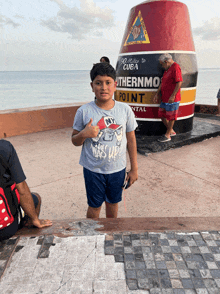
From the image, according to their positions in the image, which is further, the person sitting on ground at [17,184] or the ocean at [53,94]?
the ocean at [53,94]

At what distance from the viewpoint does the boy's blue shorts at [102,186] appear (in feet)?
6.66

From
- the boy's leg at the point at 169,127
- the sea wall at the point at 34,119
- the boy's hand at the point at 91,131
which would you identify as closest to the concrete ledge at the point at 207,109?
the boy's leg at the point at 169,127

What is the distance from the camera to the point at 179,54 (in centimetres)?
489

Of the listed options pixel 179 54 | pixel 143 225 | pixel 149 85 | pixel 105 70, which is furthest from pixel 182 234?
pixel 179 54

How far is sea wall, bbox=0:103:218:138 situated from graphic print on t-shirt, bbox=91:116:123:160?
4391mm

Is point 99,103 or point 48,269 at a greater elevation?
point 99,103

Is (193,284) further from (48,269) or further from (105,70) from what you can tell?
(105,70)

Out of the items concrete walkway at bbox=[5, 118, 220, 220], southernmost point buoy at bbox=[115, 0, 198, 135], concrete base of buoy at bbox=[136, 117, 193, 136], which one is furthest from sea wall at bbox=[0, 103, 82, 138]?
concrete base of buoy at bbox=[136, 117, 193, 136]

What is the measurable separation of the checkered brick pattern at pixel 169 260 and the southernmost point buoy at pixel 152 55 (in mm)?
3577

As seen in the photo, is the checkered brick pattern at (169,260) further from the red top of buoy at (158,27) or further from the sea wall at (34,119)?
the sea wall at (34,119)

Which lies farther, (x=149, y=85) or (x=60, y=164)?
(x=149, y=85)

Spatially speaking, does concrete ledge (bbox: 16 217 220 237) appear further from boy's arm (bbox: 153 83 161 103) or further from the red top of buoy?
the red top of buoy

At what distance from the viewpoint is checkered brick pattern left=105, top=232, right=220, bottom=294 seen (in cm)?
137

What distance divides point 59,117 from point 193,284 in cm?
571
